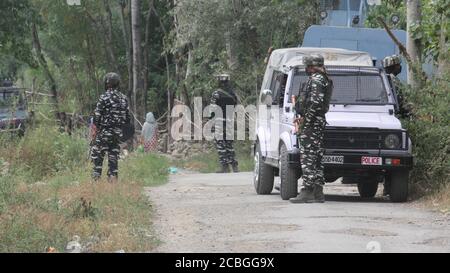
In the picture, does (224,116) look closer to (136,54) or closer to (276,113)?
(276,113)

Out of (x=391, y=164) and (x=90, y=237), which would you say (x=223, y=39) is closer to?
(x=391, y=164)

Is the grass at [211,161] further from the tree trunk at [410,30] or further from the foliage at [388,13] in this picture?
the tree trunk at [410,30]

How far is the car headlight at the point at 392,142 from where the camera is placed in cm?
1382

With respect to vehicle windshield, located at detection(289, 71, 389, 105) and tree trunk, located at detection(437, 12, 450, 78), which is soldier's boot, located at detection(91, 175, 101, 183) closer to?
vehicle windshield, located at detection(289, 71, 389, 105)

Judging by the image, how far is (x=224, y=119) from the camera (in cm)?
2172

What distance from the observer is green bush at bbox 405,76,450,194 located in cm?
1399

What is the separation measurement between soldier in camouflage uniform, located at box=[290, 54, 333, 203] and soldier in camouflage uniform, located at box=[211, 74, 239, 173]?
8.18 m

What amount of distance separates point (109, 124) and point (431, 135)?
518 centimetres

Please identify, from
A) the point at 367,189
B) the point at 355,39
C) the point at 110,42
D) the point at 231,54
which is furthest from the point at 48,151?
the point at 110,42

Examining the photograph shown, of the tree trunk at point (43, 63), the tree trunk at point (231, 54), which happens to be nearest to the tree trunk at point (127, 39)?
the tree trunk at point (43, 63)

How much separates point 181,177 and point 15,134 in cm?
360
